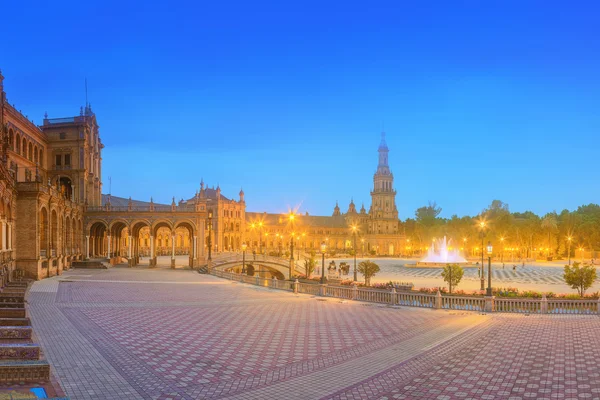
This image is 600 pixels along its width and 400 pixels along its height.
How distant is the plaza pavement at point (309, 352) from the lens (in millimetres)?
11344

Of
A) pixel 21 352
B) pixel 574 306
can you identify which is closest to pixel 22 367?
pixel 21 352

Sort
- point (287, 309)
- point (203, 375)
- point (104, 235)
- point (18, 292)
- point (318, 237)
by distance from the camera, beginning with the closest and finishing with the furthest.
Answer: point (203, 375) < point (18, 292) < point (287, 309) < point (104, 235) < point (318, 237)

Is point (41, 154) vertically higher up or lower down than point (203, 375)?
higher up

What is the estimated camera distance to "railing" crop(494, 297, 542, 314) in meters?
24.0

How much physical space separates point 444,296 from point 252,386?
16.3 m

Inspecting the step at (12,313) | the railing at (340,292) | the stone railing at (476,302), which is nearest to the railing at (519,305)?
the stone railing at (476,302)

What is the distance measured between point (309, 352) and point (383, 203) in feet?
477

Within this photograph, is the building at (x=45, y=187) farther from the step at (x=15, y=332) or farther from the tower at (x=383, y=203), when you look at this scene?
the tower at (x=383, y=203)

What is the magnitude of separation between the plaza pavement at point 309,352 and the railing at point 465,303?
130 centimetres

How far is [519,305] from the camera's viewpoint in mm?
24328

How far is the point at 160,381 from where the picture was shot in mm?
11742

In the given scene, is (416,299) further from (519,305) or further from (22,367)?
(22,367)

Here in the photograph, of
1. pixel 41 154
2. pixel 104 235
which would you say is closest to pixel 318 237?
pixel 104 235

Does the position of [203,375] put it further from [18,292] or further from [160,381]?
[18,292]
